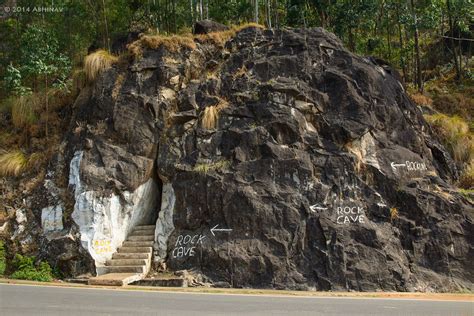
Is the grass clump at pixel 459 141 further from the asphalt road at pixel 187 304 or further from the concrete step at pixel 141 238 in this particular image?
the concrete step at pixel 141 238

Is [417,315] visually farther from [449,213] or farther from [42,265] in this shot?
[42,265]

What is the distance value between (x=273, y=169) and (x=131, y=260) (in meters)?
4.70

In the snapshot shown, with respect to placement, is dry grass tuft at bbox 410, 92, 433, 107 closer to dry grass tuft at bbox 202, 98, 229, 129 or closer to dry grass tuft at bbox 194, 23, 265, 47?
dry grass tuft at bbox 194, 23, 265, 47

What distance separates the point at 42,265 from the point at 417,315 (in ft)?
32.9

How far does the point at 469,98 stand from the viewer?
2452 centimetres

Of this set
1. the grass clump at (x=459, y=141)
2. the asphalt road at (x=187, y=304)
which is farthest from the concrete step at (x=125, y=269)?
the grass clump at (x=459, y=141)

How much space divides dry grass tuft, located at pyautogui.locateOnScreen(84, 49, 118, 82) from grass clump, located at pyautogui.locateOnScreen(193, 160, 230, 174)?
531 cm

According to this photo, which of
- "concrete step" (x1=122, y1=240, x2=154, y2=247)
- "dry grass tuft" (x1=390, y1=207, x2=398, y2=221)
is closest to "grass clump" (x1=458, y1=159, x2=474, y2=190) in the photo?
"dry grass tuft" (x1=390, y1=207, x2=398, y2=221)

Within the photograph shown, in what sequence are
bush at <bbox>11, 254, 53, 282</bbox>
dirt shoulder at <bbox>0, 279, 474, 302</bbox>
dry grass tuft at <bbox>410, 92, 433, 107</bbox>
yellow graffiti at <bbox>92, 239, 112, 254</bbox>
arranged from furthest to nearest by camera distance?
dry grass tuft at <bbox>410, 92, 433, 107</bbox> → yellow graffiti at <bbox>92, 239, 112, 254</bbox> → bush at <bbox>11, 254, 53, 282</bbox> → dirt shoulder at <bbox>0, 279, 474, 302</bbox>

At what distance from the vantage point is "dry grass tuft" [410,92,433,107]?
22.9 meters

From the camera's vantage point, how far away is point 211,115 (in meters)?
16.8

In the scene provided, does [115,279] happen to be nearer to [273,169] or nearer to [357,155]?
[273,169]

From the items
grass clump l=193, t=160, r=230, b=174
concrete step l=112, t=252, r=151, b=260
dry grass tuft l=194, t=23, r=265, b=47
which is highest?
dry grass tuft l=194, t=23, r=265, b=47

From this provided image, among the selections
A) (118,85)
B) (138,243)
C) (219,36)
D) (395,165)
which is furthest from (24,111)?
Result: (395,165)
